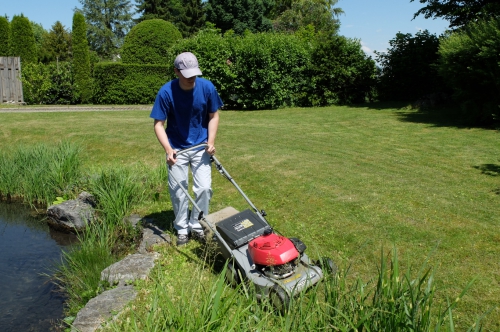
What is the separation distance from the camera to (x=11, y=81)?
60.3 ft

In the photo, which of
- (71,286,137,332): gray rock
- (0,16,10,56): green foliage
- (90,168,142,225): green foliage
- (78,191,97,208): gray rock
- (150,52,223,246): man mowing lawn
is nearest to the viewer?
(71,286,137,332): gray rock

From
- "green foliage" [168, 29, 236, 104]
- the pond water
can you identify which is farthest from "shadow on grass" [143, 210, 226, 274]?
"green foliage" [168, 29, 236, 104]

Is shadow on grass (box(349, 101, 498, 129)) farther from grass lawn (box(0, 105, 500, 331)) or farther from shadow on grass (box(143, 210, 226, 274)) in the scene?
shadow on grass (box(143, 210, 226, 274))

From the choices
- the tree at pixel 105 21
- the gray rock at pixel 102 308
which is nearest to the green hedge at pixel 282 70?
the gray rock at pixel 102 308

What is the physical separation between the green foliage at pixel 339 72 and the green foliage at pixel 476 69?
191 inches

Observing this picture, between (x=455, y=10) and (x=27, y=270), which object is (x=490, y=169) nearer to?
(x=27, y=270)

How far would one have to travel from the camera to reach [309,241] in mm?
4902

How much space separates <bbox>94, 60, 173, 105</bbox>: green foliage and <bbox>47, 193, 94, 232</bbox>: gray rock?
13.0 meters

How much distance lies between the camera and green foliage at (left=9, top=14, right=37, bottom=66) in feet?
62.8

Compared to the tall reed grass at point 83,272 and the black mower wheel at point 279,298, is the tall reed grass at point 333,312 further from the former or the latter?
the tall reed grass at point 83,272

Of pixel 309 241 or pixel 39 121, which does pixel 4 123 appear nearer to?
pixel 39 121

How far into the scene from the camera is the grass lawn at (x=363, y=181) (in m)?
4.39

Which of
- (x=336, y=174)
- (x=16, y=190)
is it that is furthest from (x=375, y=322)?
(x=16, y=190)

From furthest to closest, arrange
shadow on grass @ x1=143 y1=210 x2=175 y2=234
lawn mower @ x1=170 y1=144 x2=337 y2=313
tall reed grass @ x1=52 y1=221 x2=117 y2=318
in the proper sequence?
shadow on grass @ x1=143 y1=210 x2=175 y2=234
tall reed grass @ x1=52 y1=221 x2=117 y2=318
lawn mower @ x1=170 y1=144 x2=337 y2=313
